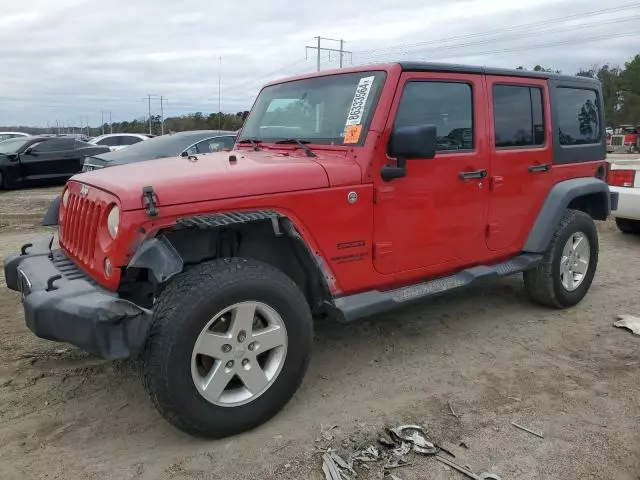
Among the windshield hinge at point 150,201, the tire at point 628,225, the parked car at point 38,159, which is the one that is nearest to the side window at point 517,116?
the windshield hinge at point 150,201

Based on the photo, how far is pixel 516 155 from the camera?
4.31 m

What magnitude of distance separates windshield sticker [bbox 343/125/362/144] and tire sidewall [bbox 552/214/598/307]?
2.25 metres

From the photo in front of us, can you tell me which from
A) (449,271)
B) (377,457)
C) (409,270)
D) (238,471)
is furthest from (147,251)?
(449,271)

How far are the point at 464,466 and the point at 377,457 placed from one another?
42 centimetres

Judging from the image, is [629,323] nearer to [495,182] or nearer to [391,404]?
[495,182]

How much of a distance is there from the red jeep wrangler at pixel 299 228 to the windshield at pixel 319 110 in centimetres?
1

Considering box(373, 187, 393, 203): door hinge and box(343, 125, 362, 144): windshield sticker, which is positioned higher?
box(343, 125, 362, 144): windshield sticker

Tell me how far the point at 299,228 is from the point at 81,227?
124 cm

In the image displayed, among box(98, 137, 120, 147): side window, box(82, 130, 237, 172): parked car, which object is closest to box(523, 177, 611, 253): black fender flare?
box(82, 130, 237, 172): parked car

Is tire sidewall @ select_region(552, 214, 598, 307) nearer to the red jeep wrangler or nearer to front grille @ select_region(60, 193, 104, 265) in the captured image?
the red jeep wrangler

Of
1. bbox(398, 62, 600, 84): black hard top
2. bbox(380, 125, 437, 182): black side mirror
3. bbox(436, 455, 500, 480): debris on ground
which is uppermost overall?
bbox(398, 62, 600, 84): black hard top

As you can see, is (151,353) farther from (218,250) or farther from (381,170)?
(381,170)

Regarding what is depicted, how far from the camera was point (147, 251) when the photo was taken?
103 inches

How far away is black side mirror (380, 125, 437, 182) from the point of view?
10.6 feet
